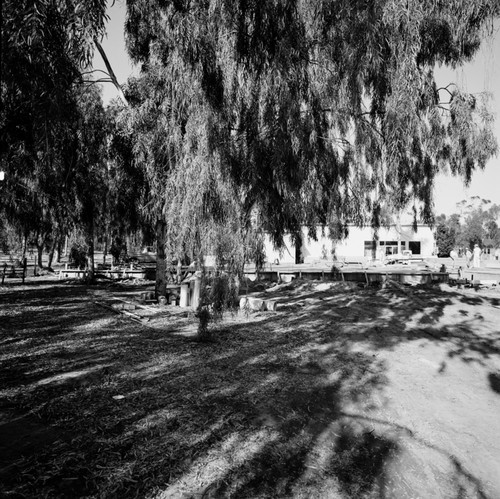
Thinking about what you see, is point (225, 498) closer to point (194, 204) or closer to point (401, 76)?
point (194, 204)

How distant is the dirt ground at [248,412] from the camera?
252 cm

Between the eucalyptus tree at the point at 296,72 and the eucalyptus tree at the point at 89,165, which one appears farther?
the eucalyptus tree at the point at 89,165

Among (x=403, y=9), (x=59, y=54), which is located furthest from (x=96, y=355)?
(x=403, y=9)

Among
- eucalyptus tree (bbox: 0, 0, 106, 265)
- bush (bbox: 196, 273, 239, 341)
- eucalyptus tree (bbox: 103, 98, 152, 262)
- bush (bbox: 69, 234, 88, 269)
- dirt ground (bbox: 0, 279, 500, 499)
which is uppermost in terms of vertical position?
eucalyptus tree (bbox: 103, 98, 152, 262)

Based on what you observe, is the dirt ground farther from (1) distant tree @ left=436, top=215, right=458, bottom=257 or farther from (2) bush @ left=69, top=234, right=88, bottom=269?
(1) distant tree @ left=436, top=215, right=458, bottom=257

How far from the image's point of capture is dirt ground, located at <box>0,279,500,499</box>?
252 cm

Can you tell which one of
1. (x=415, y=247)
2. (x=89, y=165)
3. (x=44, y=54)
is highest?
(x=89, y=165)

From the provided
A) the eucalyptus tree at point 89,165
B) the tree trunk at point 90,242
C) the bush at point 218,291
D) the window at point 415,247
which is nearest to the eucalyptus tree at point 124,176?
the eucalyptus tree at point 89,165

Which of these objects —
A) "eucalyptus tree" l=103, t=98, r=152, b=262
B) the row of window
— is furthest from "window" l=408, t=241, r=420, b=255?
"eucalyptus tree" l=103, t=98, r=152, b=262

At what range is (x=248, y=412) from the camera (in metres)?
3.49

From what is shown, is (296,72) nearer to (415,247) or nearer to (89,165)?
(89,165)

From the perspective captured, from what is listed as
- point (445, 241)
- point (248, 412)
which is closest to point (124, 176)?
point (248, 412)

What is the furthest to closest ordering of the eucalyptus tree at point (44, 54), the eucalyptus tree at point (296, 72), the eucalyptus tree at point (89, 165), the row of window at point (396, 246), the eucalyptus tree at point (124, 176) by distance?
the row of window at point (396, 246) < the eucalyptus tree at point (89, 165) < the eucalyptus tree at point (124, 176) < the eucalyptus tree at point (296, 72) < the eucalyptus tree at point (44, 54)

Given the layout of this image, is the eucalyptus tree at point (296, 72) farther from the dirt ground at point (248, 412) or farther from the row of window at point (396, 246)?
the row of window at point (396, 246)
